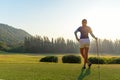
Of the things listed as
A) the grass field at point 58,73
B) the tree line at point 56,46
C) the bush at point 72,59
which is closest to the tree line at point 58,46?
the tree line at point 56,46

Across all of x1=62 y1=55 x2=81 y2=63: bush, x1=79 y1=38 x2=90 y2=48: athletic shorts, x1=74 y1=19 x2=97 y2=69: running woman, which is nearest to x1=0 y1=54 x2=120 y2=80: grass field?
x1=74 y1=19 x2=97 y2=69: running woman

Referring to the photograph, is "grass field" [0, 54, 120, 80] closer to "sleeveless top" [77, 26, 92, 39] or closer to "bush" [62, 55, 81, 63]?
"sleeveless top" [77, 26, 92, 39]

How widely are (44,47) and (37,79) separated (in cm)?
15487

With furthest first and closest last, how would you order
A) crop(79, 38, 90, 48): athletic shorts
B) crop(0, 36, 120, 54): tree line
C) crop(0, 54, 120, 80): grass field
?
crop(0, 36, 120, 54): tree line → crop(0, 54, 120, 80): grass field → crop(79, 38, 90, 48): athletic shorts

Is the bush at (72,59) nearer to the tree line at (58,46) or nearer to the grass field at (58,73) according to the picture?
the grass field at (58,73)

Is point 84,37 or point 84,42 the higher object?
point 84,37

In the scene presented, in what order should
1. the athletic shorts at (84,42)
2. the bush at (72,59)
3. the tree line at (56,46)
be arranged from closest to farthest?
the athletic shorts at (84,42) < the bush at (72,59) < the tree line at (56,46)

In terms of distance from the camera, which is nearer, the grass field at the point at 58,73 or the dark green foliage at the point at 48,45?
the grass field at the point at 58,73

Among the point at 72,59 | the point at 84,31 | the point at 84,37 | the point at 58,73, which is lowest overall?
the point at 58,73

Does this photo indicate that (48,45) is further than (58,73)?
Yes

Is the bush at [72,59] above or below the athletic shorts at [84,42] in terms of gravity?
below

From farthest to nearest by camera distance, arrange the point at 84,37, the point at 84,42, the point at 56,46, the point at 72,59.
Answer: the point at 56,46 → the point at 72,59 → the point at 84,37 → the point at 84,42

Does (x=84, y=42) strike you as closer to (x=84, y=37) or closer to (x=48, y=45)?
(x=84, y=37)

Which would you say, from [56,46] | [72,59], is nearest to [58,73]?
[72,59]
